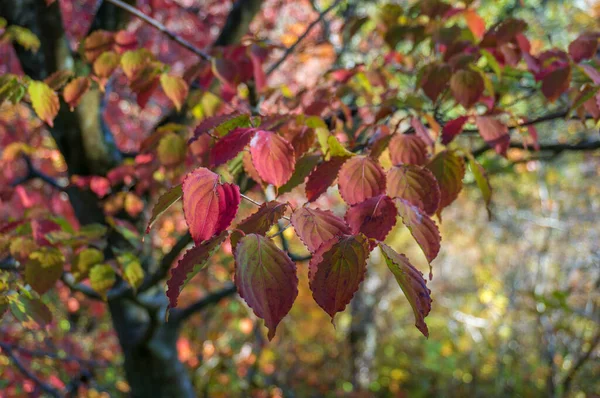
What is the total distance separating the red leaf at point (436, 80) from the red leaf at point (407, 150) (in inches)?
10.4

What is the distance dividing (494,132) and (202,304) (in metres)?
1.57

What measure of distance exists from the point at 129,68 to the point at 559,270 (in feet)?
17.7

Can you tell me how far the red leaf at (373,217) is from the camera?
745mm

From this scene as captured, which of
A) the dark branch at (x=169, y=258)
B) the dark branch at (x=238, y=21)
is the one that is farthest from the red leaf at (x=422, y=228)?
the dark branch at (x=238, y=21)

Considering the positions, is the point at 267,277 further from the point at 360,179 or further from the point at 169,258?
the point at 169,258

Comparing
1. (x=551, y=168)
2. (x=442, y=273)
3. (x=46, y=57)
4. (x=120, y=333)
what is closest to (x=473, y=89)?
(x=46, y=57)

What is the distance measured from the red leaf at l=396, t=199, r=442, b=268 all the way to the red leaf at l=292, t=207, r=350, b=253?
93 millimetres

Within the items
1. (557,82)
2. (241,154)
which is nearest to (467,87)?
(557,82)

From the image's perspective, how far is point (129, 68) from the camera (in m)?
1.35

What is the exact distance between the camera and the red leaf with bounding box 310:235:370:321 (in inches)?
25.8

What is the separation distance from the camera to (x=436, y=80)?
1.23 metres

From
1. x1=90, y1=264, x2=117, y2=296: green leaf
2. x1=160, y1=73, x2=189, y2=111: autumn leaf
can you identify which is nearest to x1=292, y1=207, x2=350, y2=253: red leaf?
x1=160, y1=73, x2=189, y2=111: autumn leaf

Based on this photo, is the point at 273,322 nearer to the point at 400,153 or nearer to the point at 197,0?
the point at 400,153

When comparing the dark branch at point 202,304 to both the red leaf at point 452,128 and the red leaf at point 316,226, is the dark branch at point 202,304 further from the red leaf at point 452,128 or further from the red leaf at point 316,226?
the red leaf at point 316,226
